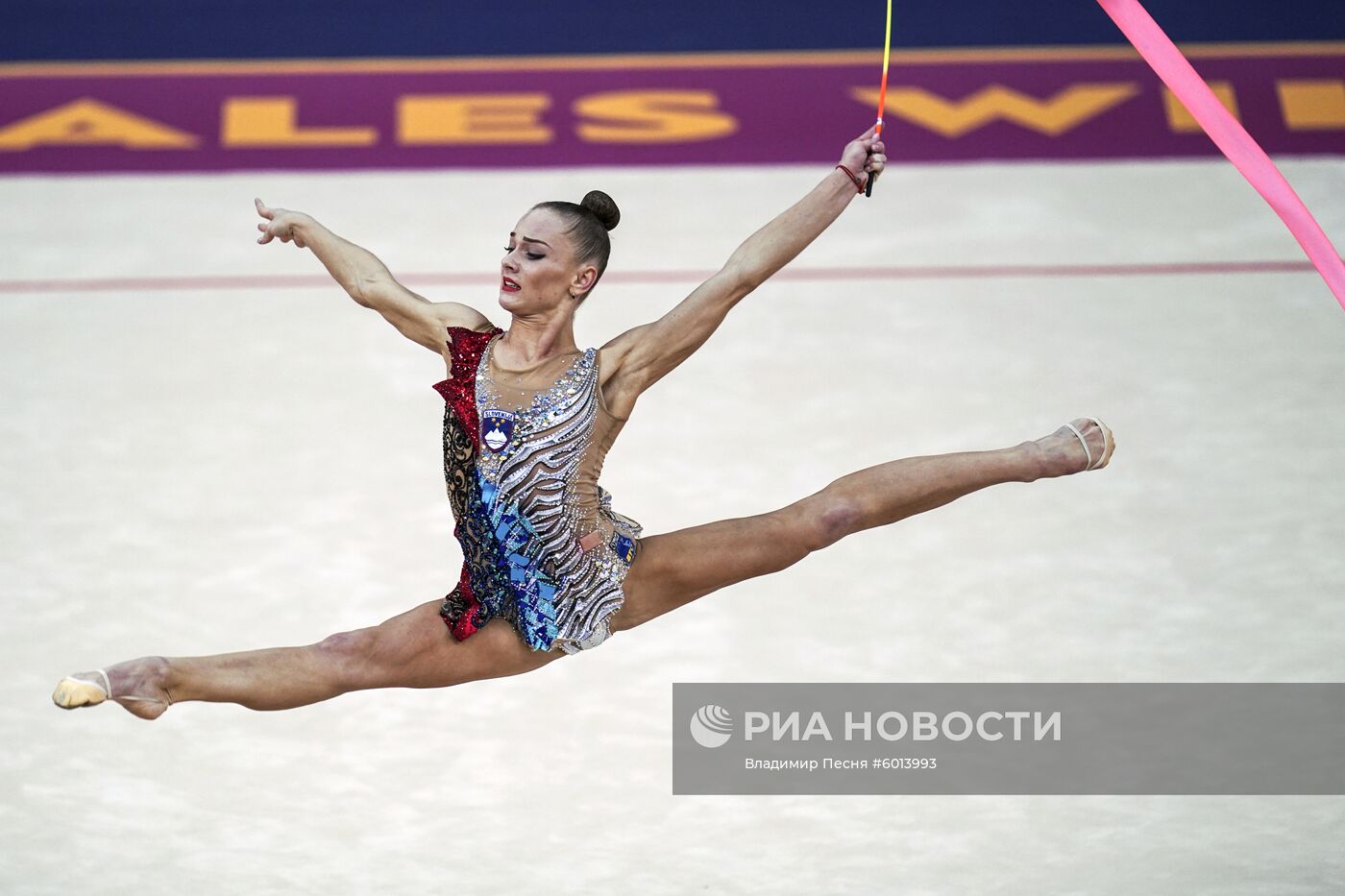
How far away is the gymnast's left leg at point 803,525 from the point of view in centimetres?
404

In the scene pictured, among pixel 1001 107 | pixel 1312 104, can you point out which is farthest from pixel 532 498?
pixel 1312 104

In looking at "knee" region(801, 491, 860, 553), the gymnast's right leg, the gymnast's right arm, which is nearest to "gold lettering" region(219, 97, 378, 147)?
the gymnast's right arm

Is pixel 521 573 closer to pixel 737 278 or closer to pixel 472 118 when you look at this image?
pixel 737 278

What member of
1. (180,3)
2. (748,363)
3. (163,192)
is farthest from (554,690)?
(180,3)

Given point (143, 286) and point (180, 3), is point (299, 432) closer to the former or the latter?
point (143, 286)

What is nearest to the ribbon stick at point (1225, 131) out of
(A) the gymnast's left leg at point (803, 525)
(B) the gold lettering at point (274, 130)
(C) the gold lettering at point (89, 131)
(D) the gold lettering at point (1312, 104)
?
(A) the gymnast's left leg at point (803, 525)

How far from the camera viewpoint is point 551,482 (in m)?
3.89

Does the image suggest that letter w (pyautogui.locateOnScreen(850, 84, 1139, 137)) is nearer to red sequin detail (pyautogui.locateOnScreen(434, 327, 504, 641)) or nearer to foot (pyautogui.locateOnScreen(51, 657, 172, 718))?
red sequin detail (pyautogui.locateOnScreen(434, 327, 504, 641))

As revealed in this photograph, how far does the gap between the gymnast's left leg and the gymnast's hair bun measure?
67 cm

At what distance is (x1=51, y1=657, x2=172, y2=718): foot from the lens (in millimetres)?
3496

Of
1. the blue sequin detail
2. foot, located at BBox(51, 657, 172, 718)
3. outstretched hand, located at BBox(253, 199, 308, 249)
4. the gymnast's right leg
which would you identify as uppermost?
outstretched hand, located at BBox(253, 199, 308, 249)

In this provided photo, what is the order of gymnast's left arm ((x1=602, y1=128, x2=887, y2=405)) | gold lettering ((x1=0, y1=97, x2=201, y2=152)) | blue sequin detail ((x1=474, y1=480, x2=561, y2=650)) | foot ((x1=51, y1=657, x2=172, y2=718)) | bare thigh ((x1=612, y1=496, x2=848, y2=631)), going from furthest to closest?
gold lettering ((x1=0, y1=97, x2=201, y2=152)) → bare thigh ((x1=612, y1=496, x2=848, y2=631)) → blue sequin detail ((x1=474, y1=480, x2=561, y2=650)) → gymnast's left arm ((x1=602, y1=128, x2=887, y2=405)) → foot ((x1=51, y1=657, x2=172, y2=718))

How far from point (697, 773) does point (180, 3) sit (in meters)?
4.96

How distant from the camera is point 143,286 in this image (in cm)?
671
